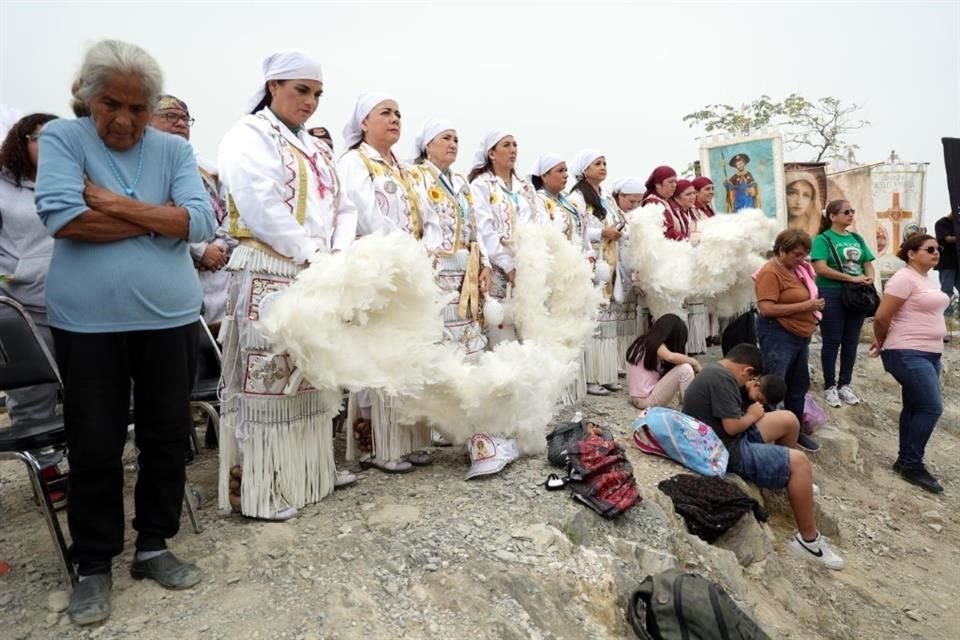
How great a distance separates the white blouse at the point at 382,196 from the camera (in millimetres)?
3486

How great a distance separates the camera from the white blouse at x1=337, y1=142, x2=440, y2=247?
11.4ft

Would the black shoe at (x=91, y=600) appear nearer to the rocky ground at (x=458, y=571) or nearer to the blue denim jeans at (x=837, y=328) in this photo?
the rocky ground at (x=458, y=571)

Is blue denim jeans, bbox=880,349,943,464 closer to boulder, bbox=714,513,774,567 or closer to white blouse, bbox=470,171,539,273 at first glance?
boulder, bbox=714,513,774,567

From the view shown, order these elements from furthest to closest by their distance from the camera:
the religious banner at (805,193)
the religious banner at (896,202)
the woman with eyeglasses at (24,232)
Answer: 1. the religious banner at (896,202)
2. the religious banner at (805,193)
3. the woman with eyeglasses at (24,232)

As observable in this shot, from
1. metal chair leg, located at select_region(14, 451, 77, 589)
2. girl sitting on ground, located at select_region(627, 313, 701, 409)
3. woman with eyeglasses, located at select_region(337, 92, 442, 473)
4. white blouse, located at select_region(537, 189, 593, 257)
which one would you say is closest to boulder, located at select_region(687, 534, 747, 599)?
woman with eyeglasses, located at select_region(337, 92, 442, 473)

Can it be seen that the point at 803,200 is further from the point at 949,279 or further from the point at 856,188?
the point at 949,279

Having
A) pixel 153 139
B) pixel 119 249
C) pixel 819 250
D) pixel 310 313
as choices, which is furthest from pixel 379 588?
pixel 819 250

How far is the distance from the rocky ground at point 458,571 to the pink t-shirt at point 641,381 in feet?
2.96

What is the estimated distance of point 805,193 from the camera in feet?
27.5

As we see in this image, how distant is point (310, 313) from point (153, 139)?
813 mm

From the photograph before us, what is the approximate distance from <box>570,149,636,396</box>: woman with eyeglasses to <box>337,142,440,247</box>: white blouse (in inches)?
86.1

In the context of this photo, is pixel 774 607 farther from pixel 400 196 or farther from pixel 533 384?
pixel 400 196

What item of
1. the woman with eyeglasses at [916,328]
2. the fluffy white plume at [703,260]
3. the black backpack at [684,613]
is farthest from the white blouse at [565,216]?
the black backpack at [684,613]

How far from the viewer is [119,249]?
7.27ft
